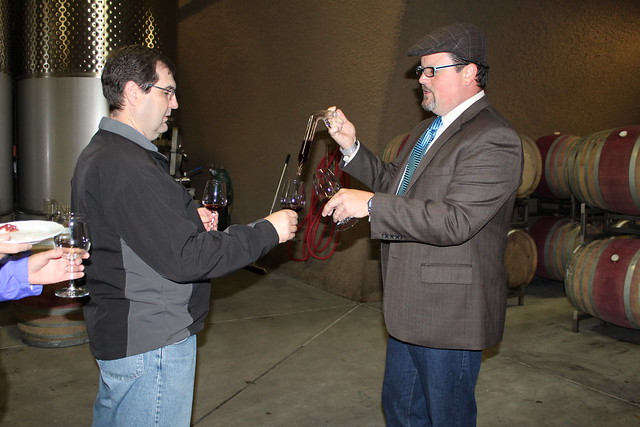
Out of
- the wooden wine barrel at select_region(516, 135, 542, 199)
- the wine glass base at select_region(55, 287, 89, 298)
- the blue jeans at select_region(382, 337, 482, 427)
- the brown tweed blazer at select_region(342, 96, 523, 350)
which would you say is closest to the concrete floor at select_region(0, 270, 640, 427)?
the blue jeans at select_region(382, 337, 482, 427)

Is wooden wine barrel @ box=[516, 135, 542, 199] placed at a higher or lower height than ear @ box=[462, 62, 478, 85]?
lower

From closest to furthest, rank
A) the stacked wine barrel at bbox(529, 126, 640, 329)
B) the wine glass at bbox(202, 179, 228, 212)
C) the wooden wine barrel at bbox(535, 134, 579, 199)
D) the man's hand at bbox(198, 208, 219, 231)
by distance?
1. the man's hand at bbox(198, 208, 219, 231)
2. the wine glass at bbox(202, 179, 228, 212)
3. the stacked wine barrel at bbox(529, 126, 640, 329)
4. the wooden wine barrel at bbox(535, 134, 579, 199)

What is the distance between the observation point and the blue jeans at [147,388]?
1.74 meters

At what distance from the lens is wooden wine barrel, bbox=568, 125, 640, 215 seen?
4.54 m

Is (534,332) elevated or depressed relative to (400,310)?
depressed

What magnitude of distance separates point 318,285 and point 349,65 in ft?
7.89

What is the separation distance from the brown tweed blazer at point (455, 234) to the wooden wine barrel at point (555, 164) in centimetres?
408

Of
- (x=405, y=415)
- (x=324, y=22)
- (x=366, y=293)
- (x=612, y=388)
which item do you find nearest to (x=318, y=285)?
(x=366, y=293)

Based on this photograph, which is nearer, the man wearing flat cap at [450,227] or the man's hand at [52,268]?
the man's hand at [52,268]

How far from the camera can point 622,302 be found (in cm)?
438

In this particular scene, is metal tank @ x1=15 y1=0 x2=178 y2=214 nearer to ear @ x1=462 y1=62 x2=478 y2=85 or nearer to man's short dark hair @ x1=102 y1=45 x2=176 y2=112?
man's short dark hair @ x1=102 y1=45 x2=176 y2=112

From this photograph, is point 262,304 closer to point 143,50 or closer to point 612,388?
point 612,388

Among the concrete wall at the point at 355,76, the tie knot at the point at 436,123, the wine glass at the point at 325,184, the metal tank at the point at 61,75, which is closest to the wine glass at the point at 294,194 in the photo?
the wine glass at the point at 325,184

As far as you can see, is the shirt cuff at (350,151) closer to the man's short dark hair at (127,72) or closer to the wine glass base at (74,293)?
the man's short dark hair at (127,72)
